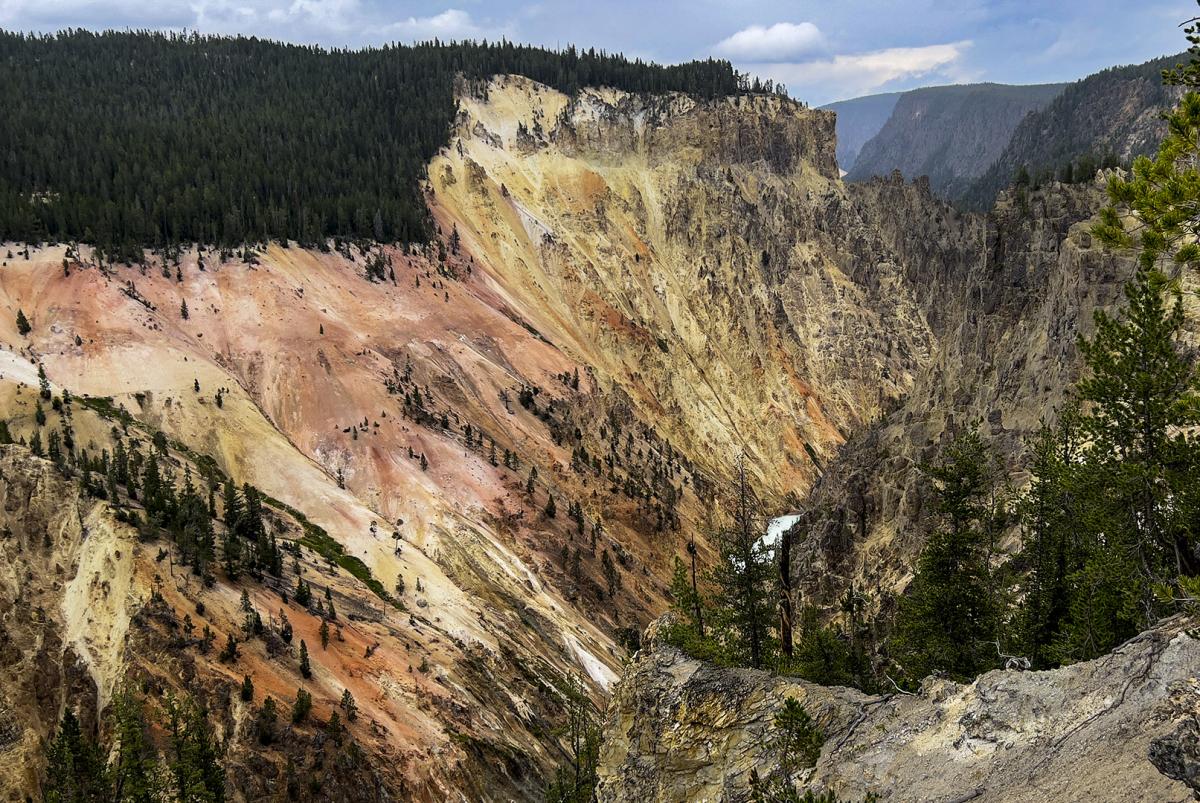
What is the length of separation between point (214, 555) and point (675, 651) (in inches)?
923

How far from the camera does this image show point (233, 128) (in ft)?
313

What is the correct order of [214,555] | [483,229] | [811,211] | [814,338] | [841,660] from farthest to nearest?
[811,211], [814,338], [483,229], [214,555], [841,660]

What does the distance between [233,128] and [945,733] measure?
97.6m

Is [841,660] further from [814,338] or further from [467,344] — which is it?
[814,338]

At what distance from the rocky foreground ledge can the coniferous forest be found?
62516 millimetres

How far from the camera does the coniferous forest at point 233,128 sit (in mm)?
73938

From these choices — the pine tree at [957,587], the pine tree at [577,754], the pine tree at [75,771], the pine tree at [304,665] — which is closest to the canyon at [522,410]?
the pine tree at [304,665]

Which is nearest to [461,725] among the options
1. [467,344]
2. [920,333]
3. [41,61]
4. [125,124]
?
[467,344]

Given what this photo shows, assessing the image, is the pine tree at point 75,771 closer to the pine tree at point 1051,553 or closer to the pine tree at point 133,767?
the pine tree at point 133,767

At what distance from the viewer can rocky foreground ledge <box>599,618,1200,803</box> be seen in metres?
11.4

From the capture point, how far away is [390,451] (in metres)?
59.6

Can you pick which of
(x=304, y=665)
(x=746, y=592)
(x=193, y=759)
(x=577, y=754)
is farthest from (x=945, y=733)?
(x=304, y=665)

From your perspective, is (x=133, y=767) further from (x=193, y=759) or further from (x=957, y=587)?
(x=957, y=587)

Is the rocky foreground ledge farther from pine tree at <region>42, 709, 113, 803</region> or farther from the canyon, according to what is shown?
pine tree at <region>42, 709, 113, 803</region>
